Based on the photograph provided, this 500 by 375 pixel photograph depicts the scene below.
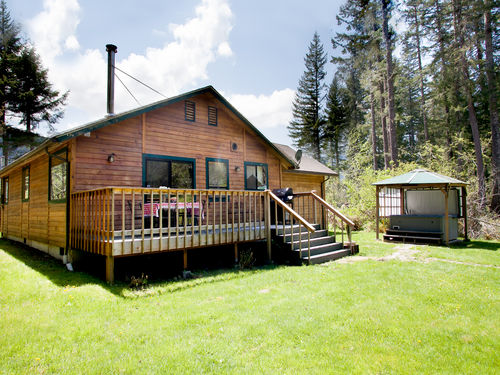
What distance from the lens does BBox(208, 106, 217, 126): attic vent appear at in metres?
9.74

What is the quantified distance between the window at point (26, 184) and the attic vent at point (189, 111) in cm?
612

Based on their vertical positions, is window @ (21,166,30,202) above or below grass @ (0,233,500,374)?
above

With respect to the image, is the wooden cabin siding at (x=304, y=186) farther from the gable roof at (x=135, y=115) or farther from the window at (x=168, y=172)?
the window at (x=168, y=172)

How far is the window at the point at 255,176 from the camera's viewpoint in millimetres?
10724

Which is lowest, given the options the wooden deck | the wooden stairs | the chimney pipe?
the wooden stairs

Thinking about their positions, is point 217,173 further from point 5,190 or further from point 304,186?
point 5,190

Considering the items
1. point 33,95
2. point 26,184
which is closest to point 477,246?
point 26,184

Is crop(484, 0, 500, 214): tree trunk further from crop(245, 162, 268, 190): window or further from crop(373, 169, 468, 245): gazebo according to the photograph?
crop(245, 162, 268, 190): window

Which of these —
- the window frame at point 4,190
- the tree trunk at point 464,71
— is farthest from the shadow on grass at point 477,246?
the window frame at point 4,190

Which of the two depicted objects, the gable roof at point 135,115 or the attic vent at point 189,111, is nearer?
the gable roof at point 135,115

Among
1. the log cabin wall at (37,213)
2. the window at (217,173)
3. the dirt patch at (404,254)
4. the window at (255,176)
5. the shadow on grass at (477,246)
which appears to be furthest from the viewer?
the window at (255,176)

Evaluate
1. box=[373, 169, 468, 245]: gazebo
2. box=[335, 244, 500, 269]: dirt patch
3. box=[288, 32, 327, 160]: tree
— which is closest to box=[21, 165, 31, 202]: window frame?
box=[335, 244, 500, 269]: dirt patch

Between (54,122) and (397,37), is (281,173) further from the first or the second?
(54,122)

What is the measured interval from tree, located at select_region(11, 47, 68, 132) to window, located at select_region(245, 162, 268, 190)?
16.9 m
